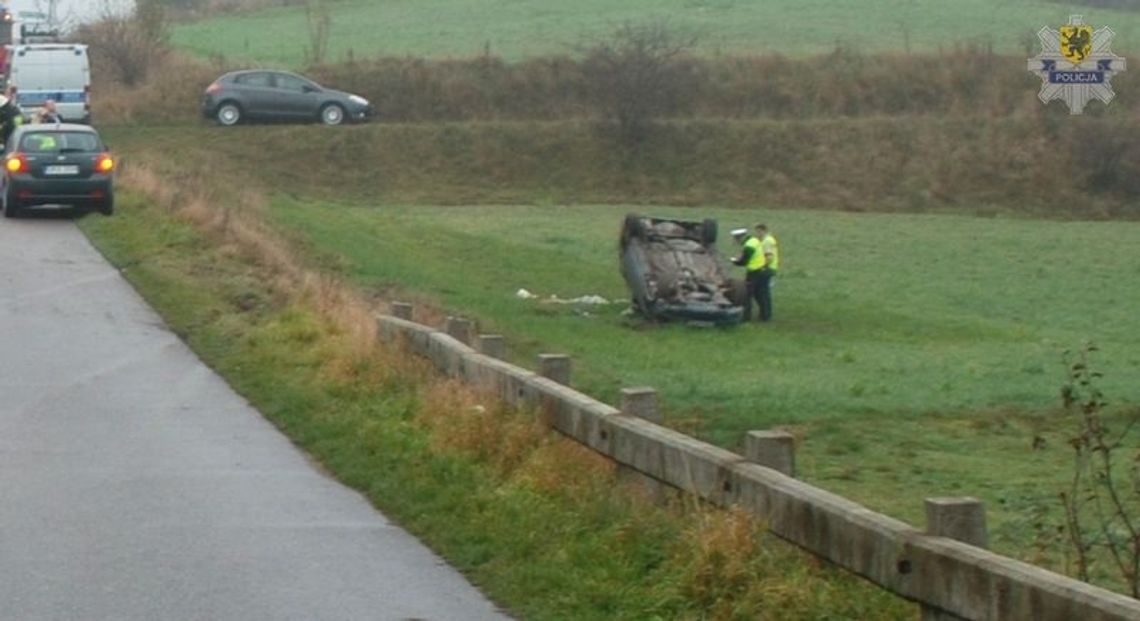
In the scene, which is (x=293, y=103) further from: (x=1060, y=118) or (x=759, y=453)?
(x=759, y=453)

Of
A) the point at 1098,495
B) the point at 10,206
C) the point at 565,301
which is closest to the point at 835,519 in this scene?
the point at 1098,495

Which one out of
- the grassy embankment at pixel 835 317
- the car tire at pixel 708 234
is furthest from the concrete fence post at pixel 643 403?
the car tire at pixel 708 234

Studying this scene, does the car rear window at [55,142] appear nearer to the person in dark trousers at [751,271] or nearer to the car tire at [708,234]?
the car tire at [708,234]

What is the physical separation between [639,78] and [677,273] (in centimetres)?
3064

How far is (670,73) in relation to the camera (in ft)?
208

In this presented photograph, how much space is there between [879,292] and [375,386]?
22.0 m

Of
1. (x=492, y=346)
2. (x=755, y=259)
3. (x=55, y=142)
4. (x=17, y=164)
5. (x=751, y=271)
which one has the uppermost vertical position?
(x=492, y=346)

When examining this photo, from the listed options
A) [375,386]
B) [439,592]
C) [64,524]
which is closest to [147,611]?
[439,592]

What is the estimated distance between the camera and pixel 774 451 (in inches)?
357

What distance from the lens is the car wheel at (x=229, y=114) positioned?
5819cm

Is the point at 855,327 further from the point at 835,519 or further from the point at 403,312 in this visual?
the point at 835,519

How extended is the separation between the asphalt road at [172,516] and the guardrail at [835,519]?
1.11m

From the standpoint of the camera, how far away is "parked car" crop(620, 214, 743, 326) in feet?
101

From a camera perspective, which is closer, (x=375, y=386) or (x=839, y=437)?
(x=375, y=386)
